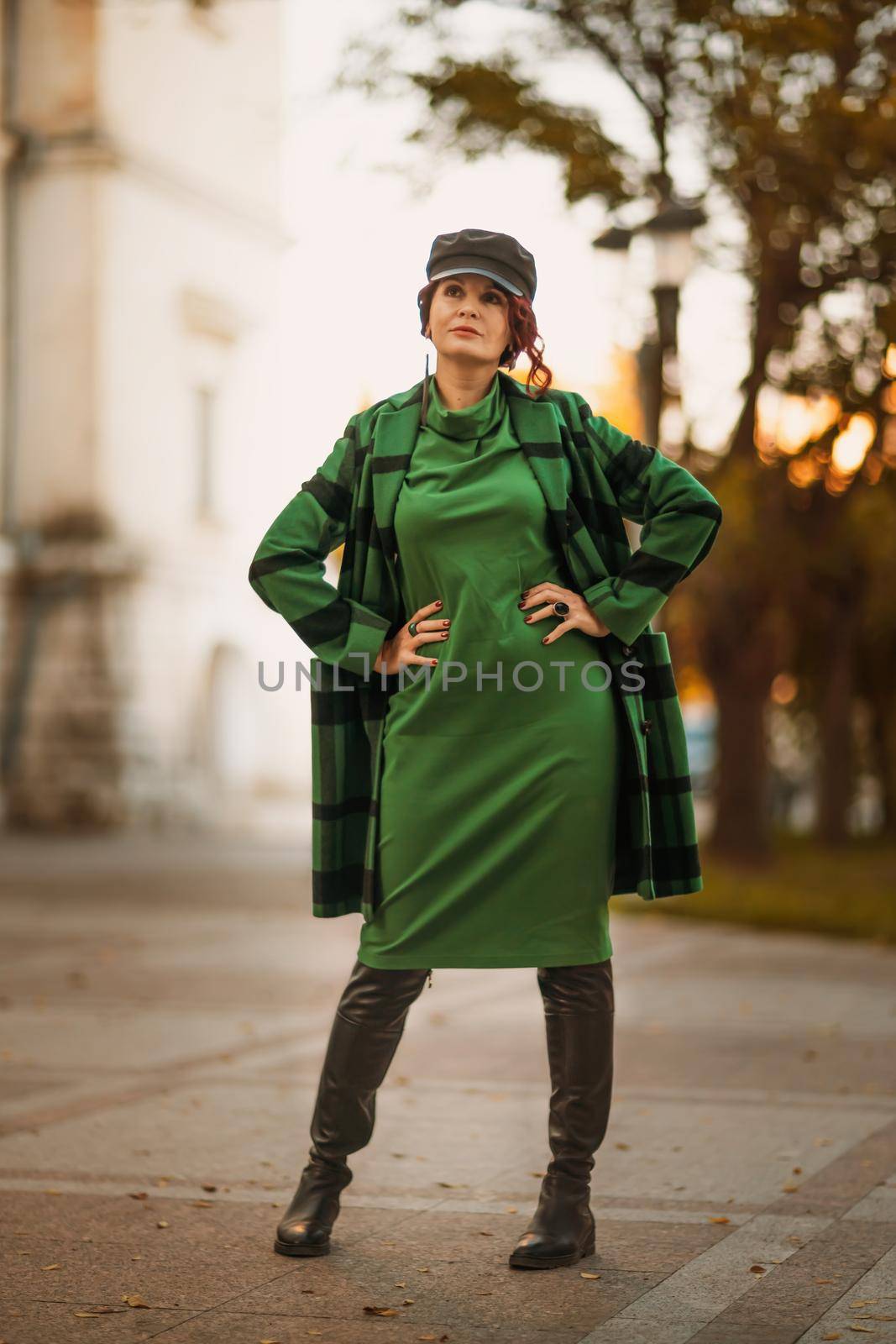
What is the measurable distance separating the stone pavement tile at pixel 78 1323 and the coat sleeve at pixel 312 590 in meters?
1.28

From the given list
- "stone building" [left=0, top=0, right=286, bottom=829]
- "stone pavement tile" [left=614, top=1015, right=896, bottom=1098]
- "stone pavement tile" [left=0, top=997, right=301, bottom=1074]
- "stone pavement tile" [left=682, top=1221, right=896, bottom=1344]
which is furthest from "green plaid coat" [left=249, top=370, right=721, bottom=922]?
"stone building" [left=0, top=0, right=286, bottom=829]

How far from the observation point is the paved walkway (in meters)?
3.73

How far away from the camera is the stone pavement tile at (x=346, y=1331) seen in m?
3.51

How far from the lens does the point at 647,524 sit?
414 centimetres

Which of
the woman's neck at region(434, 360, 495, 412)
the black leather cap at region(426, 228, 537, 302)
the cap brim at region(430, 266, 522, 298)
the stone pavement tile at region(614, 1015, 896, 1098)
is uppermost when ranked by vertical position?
the black leather cap at region(426, 228, 537, 302)

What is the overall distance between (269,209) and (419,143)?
13842 millimetres

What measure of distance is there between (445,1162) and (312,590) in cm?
176

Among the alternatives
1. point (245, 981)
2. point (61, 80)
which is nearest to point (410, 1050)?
point (245, 981)

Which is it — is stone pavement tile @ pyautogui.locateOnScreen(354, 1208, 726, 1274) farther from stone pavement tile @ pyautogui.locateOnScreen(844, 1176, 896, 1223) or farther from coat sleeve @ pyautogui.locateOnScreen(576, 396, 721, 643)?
coat sleeve @ pyautogui.locateOnScreen(576, 396, 721, 643)

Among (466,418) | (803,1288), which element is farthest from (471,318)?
(803,1288)

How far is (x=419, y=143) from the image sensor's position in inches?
606

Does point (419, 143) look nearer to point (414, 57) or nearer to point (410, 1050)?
point (414, 57)

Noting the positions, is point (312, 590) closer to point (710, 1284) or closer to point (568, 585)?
point (568, 585)

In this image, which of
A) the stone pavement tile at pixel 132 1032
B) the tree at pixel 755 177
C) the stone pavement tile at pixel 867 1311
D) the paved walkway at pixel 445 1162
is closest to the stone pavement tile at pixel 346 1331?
the paved walkway at pixel 445 1162
